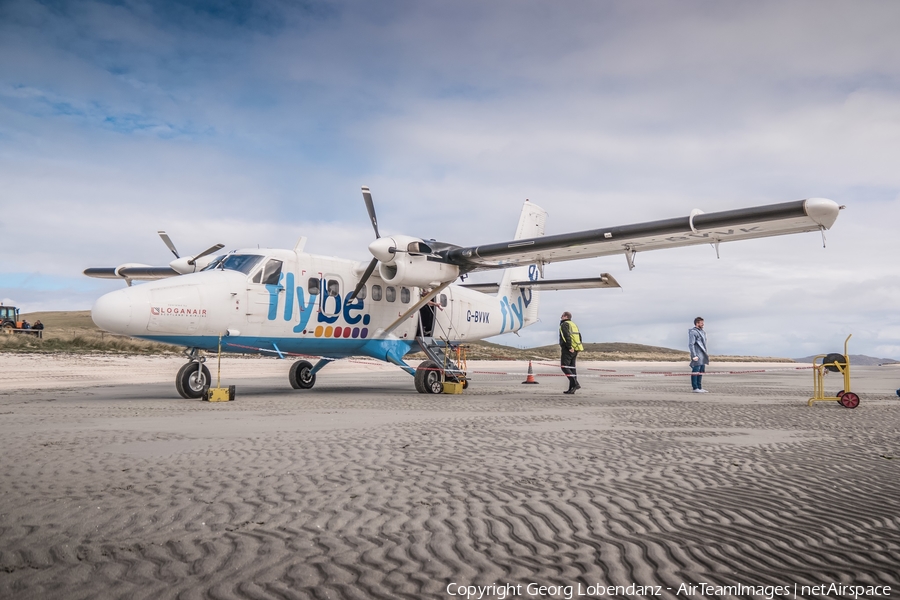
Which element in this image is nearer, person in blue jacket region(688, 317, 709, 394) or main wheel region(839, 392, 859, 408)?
main wheel region(839, 392, 859, 408)

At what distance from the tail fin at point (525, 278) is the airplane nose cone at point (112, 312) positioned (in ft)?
40.8

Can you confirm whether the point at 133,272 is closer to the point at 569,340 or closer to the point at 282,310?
the point at 282,310

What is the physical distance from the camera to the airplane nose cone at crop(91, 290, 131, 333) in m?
11.9

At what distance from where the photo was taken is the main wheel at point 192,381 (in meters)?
13.2

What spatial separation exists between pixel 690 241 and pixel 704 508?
11085 mm

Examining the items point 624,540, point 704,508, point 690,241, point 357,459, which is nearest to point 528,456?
point 357,459

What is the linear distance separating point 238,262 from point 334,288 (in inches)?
99.8

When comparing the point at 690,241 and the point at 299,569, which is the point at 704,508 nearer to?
the point at 299,569

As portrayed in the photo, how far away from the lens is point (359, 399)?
1401cm

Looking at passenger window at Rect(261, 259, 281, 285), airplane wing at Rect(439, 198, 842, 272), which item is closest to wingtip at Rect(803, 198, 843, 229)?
airplane wing at Rect(439, 198, 842, 272)

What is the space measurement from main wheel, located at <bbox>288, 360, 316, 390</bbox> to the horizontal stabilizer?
7199 millimetres

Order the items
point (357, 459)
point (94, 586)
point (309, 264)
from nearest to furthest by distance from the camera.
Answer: point (94, 586), point (357, 459), point (309, 264)

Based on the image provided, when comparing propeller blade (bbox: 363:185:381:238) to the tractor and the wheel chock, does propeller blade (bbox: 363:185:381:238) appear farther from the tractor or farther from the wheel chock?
the tractor

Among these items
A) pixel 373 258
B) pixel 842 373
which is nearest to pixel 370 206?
pixel 373 258
